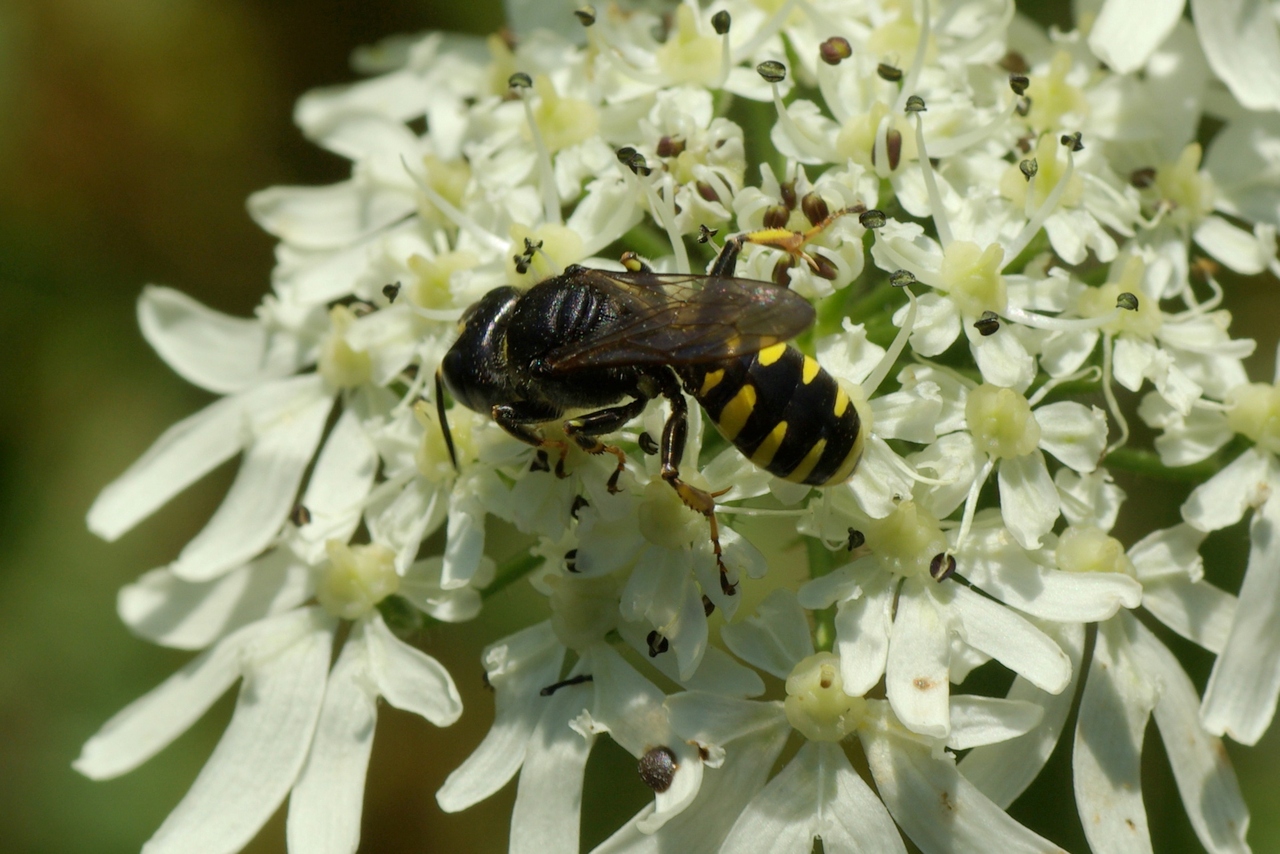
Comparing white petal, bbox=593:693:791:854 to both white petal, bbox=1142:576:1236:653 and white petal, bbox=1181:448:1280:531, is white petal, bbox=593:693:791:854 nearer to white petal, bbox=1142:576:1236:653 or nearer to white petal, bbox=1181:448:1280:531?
white petal, bbox=1142:576:1236:653

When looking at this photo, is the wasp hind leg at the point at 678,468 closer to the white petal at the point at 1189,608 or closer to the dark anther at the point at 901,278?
the dark anther at the point at 901,278

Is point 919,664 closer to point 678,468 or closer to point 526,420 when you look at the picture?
point 678,468

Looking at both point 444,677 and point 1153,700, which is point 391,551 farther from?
point 1153,700

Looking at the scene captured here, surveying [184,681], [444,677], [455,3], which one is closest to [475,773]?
[444,677]

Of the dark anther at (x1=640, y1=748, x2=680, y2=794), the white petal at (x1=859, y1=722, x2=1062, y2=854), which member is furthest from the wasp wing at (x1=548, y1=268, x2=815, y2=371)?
the white petal at (x1=859, y1=722, x2=1062, y2=854)

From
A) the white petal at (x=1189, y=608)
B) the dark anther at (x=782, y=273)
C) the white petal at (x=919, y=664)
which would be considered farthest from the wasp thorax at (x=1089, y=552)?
the dark anther at (x=782, y=273)
